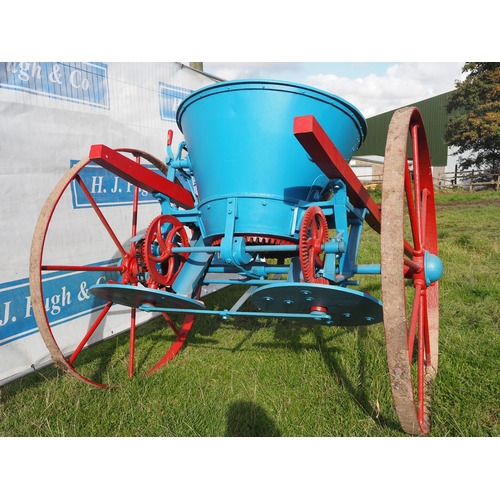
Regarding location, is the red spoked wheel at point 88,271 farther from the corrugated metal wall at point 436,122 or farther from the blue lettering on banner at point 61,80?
the corrugated metal wall at point 436,122

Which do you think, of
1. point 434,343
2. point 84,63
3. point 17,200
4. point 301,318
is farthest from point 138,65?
point 434,343

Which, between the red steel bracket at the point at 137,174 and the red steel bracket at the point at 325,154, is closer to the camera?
the red steel bracket at the point at 325,154

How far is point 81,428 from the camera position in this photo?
2.27 metres

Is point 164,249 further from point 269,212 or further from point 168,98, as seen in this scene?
point 168,98

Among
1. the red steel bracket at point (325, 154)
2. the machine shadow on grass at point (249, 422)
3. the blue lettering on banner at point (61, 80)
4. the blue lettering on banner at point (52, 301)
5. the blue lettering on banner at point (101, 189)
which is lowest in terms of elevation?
the machine shadow on grass at point (249, 422)

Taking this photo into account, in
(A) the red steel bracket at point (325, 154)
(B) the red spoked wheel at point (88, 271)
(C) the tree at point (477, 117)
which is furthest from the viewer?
(C) the tree at point (477, 117)

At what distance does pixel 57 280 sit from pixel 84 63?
177 centimetres

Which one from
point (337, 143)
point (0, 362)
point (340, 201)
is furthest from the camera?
point (0, 362)

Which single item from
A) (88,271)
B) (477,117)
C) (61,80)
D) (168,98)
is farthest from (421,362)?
(477,117)

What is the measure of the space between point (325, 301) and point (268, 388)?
3.10ft

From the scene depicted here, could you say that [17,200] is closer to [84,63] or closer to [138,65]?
[84,63]

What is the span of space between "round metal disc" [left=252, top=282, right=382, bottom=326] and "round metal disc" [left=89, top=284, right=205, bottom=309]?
46cm

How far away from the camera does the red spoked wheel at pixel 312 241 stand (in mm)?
2230

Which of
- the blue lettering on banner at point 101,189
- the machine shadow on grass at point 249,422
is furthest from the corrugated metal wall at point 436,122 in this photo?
the machine shadow on grass at point 249,422
